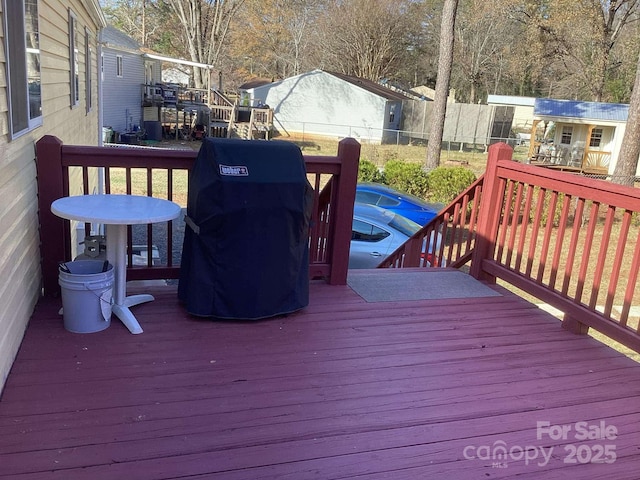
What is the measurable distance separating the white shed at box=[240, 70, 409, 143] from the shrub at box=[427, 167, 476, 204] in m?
13.8

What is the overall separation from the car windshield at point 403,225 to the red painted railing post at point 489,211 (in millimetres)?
2776

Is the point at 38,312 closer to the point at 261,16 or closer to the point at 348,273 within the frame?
the point at 348,273

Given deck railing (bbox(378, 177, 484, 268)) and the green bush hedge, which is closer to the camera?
deck railing (bbox(378, 177, 484, 268))

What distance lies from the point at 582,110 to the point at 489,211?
20664 mm

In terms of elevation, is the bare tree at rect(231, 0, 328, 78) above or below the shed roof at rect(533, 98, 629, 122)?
above

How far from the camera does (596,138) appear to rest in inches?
899

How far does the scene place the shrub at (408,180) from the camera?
13.0m

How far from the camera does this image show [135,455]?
6.88 feet

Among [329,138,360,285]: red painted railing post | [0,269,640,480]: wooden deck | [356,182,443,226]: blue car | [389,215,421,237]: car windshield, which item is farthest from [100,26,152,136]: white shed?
[0,269,640,480]: wooden deck

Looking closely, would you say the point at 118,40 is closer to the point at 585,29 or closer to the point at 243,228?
the point at 585,29

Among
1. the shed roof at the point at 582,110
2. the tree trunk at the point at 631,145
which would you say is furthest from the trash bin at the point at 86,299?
the shed roof at the point at 582,110

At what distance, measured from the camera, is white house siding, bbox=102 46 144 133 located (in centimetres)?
1868

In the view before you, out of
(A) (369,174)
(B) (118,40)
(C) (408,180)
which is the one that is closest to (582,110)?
(C) (408,180)

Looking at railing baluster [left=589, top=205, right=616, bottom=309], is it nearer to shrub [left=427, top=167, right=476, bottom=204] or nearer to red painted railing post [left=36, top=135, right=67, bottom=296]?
red painted railing post [left=36, top=135, right=67, bottom=296]
